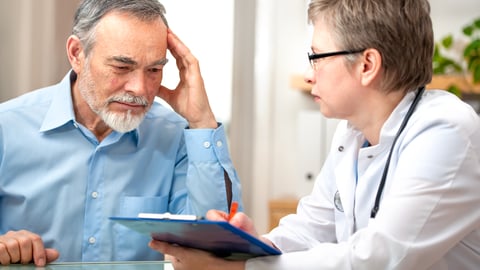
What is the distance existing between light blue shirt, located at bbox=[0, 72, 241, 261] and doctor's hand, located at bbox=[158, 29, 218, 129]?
4 cm

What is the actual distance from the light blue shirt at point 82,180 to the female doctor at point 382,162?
10.7 inches

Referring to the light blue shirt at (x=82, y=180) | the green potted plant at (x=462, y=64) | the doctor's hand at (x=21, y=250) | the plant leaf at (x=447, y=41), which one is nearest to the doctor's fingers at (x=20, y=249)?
the doctor's hand at (x=21, y=250)

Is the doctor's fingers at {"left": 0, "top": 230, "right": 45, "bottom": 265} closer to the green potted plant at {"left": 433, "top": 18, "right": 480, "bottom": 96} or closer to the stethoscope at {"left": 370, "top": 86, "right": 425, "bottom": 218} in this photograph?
Answer: the stethoscope at {"left": 370, "top": 86, "right": 425, "bottom": 218}

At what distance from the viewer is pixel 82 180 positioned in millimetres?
1824

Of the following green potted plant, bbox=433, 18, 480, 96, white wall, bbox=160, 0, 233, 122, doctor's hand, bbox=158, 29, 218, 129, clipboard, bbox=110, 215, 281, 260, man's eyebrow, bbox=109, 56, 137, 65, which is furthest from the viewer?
green potted plant, bbox=433, 18, 480, 96

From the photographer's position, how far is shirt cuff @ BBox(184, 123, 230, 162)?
1.84 meters

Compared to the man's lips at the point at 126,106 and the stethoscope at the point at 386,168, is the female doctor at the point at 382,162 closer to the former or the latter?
the stethoscope at the point at 386,168

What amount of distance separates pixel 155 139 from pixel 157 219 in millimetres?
719

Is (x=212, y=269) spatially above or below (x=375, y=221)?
below

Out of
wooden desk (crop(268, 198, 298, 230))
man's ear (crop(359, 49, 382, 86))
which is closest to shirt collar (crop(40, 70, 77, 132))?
man's ear (crop(359, 49, 382, 86))

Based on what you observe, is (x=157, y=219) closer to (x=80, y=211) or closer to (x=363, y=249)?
(x=363, y=249)

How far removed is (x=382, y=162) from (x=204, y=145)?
488 millimetres

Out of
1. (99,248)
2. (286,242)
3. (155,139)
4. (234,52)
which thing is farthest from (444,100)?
(234,52)

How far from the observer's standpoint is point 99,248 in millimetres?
1818
